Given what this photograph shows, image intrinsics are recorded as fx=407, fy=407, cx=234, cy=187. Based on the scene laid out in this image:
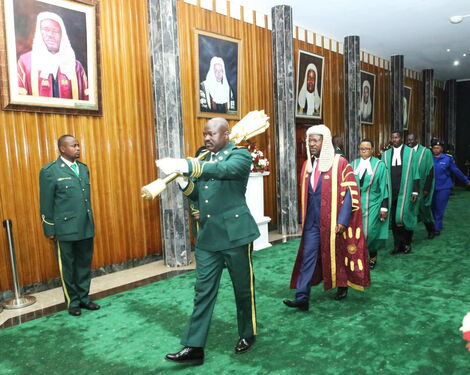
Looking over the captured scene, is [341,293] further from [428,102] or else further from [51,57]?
[428,102]

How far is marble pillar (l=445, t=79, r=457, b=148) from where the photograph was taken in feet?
53.3

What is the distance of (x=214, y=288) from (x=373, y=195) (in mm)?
2989

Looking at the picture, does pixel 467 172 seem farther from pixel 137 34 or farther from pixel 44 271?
pixel 44 271

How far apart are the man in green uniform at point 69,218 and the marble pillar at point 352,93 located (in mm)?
7267

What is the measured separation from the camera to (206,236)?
282cm

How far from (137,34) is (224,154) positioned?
3.62 metres

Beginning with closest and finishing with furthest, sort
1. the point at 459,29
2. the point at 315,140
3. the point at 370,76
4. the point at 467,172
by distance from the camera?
the point at 315,140 < the point at 459,29 < the point at 370,76 < the point at 467,172

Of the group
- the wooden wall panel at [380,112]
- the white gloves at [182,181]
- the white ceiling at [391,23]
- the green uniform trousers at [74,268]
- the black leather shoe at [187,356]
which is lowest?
the black leather shoe at [187,356]

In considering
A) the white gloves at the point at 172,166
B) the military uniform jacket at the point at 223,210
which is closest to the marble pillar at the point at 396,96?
the military uniform jacket at the point at 223,210

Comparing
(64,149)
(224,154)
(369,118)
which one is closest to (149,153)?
(64,149)

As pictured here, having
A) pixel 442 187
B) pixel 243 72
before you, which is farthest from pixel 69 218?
pixel 442 187

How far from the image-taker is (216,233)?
9.17 ft

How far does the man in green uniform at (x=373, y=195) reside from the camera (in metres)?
5.00

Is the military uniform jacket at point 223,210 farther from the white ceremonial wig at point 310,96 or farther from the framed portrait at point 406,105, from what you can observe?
the framed portrait at point 406,105
